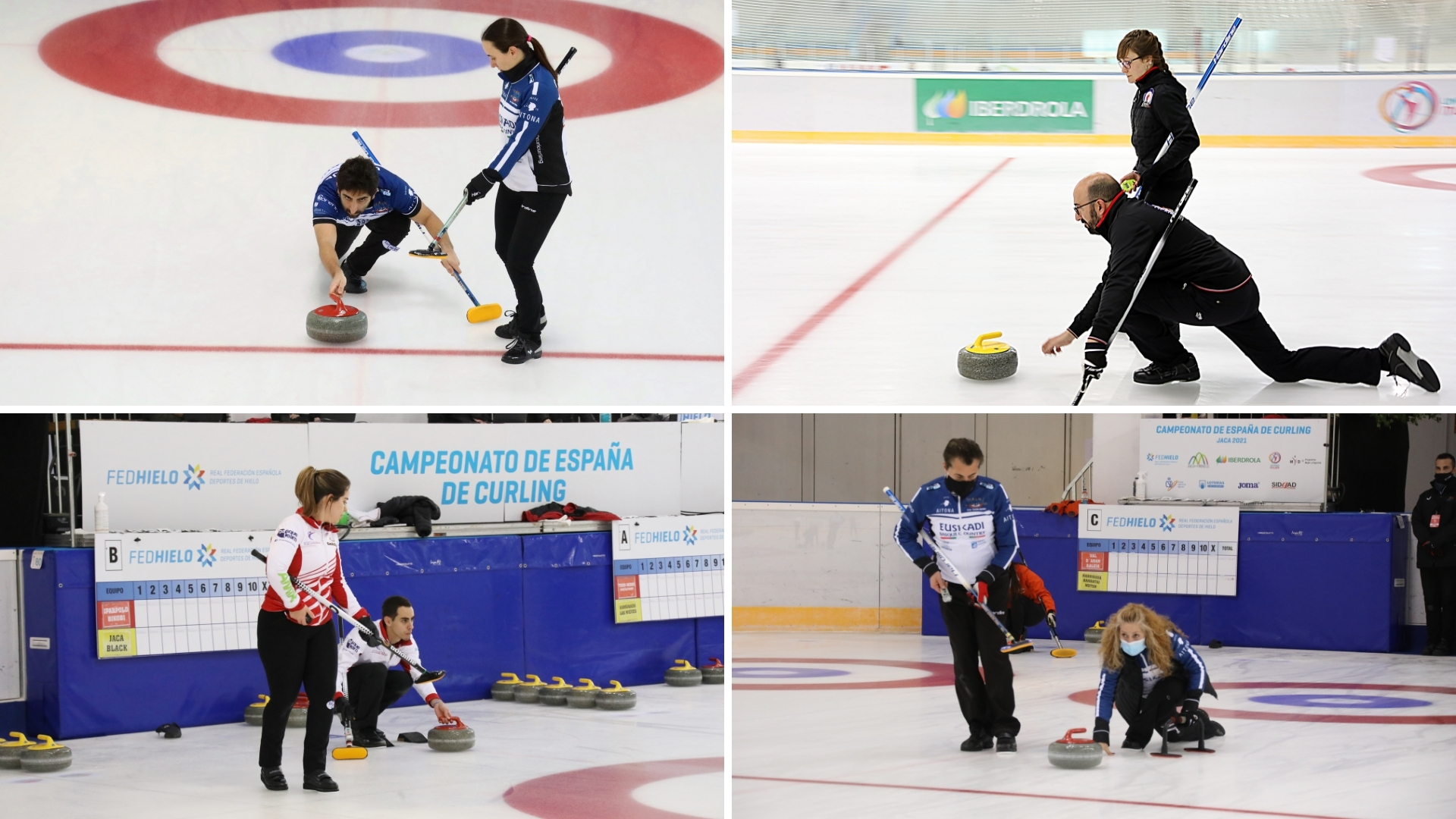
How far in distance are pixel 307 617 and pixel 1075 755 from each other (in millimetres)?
2134

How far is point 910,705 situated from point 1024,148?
204 inches

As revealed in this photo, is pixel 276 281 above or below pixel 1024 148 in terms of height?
below

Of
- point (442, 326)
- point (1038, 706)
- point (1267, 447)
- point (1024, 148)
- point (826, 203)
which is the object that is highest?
point (1024, 148)

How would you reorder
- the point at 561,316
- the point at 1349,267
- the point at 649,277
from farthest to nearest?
1. the point at 1349,267
2. the point at 649,277
3. the point at 561,316

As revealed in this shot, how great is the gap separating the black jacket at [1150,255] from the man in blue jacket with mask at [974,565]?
688 mm

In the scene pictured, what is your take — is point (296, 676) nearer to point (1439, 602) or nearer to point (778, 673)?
point (778, 673)

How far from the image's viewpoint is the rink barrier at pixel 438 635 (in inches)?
183

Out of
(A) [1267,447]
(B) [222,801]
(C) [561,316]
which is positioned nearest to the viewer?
(B) [222,801]

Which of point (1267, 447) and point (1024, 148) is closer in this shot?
point (1267, 447)

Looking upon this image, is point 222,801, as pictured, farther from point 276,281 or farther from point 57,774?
point 276,281

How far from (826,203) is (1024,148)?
3.26 meters

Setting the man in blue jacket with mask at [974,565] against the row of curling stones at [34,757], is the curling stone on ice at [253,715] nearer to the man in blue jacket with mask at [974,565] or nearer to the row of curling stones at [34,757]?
the row of curling stones at [34,757]

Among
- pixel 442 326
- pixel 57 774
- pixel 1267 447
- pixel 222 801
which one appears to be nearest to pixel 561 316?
pixel 442 326

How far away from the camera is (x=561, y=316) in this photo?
3.56 m
